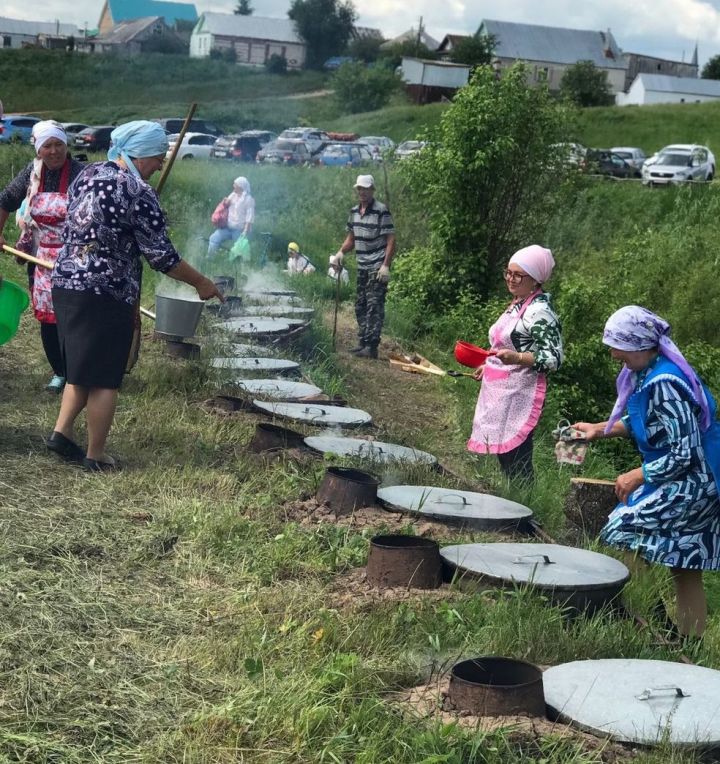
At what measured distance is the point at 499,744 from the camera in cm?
305

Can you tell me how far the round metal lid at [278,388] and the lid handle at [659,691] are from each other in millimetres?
4345

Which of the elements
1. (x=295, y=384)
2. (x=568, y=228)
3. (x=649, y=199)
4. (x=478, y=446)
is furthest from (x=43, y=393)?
(x=649, y=199)

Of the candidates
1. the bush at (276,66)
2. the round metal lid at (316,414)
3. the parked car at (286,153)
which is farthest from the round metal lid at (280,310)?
the bush at (276,66)

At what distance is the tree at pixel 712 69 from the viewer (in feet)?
277

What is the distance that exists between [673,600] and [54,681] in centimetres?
340

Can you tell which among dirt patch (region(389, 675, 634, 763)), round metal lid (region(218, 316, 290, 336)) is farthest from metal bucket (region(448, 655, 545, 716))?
round metal lid (region(218, 316, 290, 336))

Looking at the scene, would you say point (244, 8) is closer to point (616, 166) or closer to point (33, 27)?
point (33, 27)

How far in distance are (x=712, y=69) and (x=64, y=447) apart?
3454 inches

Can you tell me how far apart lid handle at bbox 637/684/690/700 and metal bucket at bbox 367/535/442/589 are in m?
1.11

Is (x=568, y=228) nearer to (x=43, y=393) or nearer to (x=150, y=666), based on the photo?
(x=43, y=393)

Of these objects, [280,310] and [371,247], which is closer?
[280,310]

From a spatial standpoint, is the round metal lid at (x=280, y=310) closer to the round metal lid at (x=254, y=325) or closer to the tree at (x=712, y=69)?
the round metal lid at (x=254, y=325)

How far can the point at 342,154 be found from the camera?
32594 mm

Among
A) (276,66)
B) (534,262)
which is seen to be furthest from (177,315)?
(276,66)
